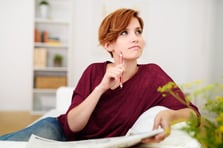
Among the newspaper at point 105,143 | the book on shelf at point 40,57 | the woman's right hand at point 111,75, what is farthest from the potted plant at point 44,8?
the newspaper at point 105,143

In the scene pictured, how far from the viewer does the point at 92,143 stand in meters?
0.69

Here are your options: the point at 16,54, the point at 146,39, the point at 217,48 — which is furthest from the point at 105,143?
the point at 217,48

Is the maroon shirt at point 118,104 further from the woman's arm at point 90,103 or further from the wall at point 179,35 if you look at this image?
the wall at point 179,35

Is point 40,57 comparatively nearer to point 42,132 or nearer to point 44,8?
point 44,8

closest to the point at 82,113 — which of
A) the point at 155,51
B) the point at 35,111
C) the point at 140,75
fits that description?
the point at 140,75

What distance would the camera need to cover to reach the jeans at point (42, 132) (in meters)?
0.93

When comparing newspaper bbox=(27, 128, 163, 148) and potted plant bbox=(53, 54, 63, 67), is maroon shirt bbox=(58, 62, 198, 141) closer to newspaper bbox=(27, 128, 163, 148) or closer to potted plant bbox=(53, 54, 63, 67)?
newspaper bbox=(27, 128, 163, 148)

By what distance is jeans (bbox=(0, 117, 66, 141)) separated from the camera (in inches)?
36.4

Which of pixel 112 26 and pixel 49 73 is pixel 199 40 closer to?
pixel 49 73

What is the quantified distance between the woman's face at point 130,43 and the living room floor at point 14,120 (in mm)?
2408

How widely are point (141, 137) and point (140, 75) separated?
22.2 inches

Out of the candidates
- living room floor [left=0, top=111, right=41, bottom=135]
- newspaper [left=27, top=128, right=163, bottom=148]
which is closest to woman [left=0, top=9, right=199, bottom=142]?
newspaper [left=27, top=128, right=163, bottom=148]

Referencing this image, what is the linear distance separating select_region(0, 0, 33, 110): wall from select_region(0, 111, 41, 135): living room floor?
24 centimetres

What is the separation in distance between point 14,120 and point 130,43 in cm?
Answer: 313
